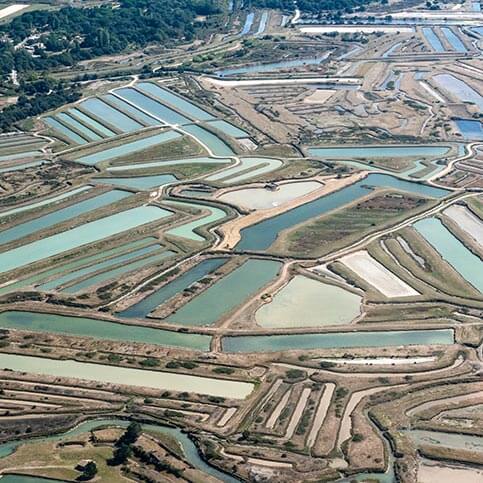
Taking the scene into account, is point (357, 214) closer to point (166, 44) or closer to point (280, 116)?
point (280, 116)

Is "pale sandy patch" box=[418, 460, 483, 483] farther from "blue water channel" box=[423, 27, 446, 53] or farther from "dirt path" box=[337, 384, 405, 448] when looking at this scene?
"blue water channel" box=[423, 27, 446, 53]

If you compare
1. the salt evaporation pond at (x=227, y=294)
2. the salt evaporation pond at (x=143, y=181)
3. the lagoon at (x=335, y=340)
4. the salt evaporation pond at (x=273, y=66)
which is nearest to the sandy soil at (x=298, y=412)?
the lagoon at (x=335, y=340)

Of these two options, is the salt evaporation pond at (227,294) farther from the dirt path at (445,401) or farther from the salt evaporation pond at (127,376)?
the dirt path at (445,401)

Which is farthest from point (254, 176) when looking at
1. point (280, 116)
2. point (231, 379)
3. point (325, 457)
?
point (325, 457)

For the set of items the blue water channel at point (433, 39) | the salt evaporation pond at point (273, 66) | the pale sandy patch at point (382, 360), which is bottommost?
the pale sandy patch at point (382, 360)

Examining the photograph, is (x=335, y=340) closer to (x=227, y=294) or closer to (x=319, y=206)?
(x=227, y=294)

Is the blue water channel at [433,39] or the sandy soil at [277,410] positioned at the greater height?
the blue water channel at [433,39]

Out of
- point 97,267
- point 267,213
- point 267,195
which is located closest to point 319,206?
point 267,195

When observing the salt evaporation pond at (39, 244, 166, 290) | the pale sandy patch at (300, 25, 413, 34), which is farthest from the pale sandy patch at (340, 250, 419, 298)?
the pale sandy patch at (300, 25, 413, 34)
